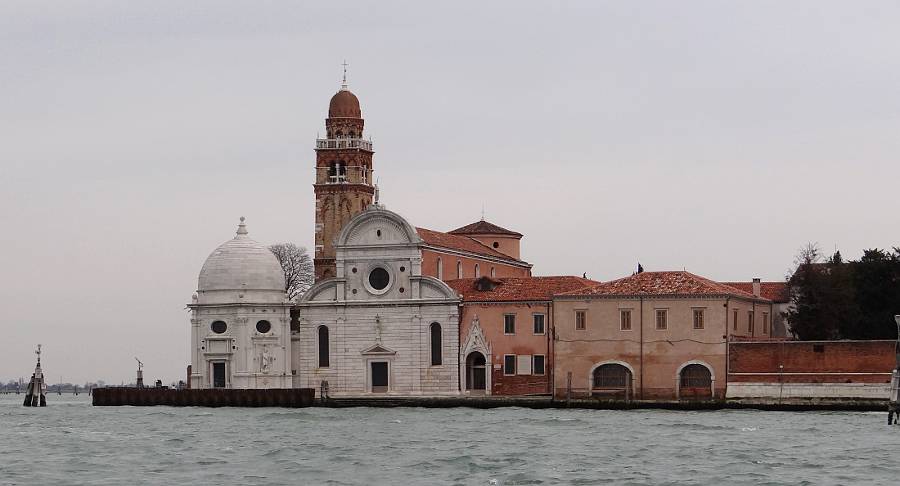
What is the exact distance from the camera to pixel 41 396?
78.8m

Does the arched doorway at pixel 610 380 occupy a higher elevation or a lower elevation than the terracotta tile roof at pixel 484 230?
lower

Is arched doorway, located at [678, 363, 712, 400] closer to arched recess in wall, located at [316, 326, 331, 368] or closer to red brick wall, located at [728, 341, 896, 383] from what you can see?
red brick wall, located at [728, 341, 896, 383]

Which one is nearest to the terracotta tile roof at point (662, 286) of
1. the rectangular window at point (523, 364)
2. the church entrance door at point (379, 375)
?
the rectangular window at point (523, 364)

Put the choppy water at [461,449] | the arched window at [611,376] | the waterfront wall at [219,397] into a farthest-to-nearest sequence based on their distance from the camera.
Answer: the waterfront wall at [219,397] → the arched window at [611,376] → the choppy water at [461,449]

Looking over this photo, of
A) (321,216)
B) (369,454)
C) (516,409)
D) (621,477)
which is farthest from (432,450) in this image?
(321,216)

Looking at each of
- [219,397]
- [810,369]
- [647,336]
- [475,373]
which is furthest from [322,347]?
[810,369]

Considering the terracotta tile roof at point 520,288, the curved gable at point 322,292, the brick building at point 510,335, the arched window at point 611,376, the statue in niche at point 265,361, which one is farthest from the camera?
the statue in niche at point 265,361

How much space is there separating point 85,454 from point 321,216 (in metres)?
36.9

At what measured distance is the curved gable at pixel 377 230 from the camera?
238ft

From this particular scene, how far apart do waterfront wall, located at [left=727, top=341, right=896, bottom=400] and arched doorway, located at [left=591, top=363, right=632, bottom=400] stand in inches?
151

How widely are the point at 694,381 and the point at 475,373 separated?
916 centimetres

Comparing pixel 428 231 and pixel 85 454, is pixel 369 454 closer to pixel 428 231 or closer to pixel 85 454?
pixel 85 454

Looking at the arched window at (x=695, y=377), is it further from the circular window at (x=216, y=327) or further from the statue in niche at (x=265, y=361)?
the circular window at (x=216, y=327)

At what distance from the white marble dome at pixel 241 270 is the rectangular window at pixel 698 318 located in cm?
1698
